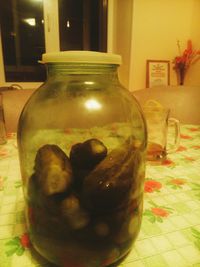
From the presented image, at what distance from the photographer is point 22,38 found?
2363 millimetres

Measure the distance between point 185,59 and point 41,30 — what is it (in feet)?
4.72

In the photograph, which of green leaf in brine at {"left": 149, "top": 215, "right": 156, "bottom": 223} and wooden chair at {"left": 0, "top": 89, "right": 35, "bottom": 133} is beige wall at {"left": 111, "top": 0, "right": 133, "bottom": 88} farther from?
green leaf in brine at {"left": 149, "top": 215, "right": 156, "bottom": 223}

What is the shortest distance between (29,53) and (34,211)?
7.88 feet

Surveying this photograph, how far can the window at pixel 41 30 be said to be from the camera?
223cm

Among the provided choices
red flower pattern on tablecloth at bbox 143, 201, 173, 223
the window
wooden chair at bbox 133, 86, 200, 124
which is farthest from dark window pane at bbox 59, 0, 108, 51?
red flower pattern on tablecloth at bbox 143, 201, 173, 223

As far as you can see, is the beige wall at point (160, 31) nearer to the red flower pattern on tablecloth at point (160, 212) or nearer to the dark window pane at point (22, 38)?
the dark window pane at point (22, 38)

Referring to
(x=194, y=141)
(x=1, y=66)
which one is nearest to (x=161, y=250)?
(x=194, y=141)

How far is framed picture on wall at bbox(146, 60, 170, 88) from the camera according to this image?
7.38 ft

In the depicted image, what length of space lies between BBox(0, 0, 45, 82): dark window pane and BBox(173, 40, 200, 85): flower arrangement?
1.35 metres

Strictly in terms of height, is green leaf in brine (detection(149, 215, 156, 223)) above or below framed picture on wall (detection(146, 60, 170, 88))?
below

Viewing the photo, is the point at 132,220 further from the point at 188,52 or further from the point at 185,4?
the point at 185,4

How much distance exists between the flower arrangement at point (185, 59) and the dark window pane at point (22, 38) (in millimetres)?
1351

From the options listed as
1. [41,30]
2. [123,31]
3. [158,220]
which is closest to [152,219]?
[158,220]

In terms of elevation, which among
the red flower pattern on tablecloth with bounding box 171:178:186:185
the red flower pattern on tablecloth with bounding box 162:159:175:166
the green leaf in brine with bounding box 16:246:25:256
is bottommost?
the red flower pattern on tablecloth with bounding box 162:159:175:166
